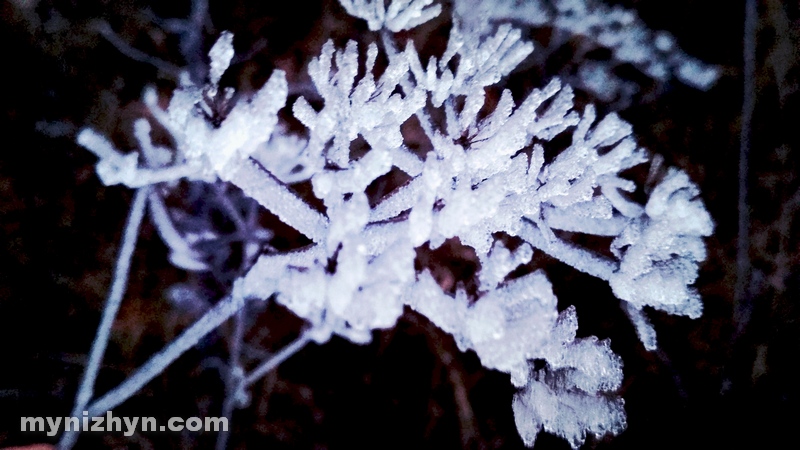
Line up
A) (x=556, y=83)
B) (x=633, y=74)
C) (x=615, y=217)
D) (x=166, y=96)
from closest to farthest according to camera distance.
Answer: (x=556, y=83) → (x=615, y=217) → (x=166, y=96) → (x=633, y=74)

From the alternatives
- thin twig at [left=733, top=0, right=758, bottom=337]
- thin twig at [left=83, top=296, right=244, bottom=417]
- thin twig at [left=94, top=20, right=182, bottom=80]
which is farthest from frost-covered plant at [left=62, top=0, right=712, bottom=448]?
thin twig at [left=733, top=0, right=758, bottom=337]

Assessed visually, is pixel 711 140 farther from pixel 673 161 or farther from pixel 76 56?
pixel 76 56

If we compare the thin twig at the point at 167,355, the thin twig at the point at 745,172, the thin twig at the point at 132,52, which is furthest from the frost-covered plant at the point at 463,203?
the thin twig at the point at 745,172

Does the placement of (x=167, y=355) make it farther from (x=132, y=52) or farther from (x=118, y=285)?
(x=132, y=52)

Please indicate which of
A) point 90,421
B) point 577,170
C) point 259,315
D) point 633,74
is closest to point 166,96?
point 259,315

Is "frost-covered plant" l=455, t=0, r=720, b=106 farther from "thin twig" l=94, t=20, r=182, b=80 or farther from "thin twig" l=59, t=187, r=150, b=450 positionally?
"thin twig" l=59, t=187, r=150, b=450
